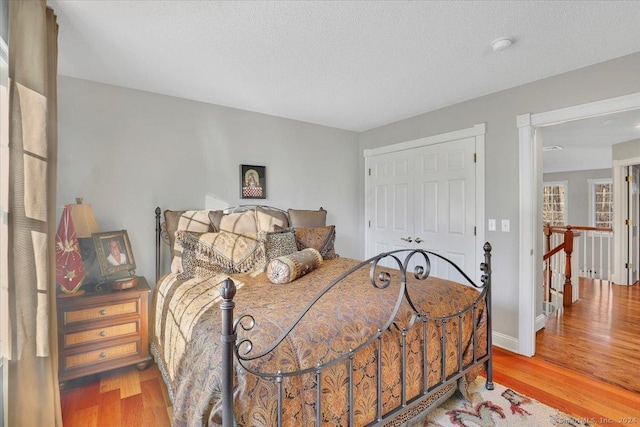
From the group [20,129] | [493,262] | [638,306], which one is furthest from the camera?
[638,306]

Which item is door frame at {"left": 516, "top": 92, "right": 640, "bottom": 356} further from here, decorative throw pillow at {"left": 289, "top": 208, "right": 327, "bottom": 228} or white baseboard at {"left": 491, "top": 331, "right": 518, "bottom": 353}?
decorative throw pillow at {"left": 289, "top": 208, "right": 327, "bottom": 228}

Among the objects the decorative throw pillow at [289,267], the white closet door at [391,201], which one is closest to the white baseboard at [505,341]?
the white closet door at [391,201]

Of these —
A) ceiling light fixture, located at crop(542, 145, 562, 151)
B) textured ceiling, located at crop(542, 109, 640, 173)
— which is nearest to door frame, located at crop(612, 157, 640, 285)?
textured ceiling, located at crop(542, 109, 640, 173)

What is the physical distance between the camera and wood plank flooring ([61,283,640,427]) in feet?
6.15

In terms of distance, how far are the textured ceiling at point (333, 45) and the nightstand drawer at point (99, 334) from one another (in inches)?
76.4

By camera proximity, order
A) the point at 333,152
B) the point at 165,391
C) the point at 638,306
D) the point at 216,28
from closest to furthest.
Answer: the point at 216,28 → the point at 165,391 → the point at 638,306 → the point at 333,152

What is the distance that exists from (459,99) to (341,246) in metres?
2.22

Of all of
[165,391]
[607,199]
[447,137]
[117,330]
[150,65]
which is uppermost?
[150,65]

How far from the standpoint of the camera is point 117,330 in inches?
87.7

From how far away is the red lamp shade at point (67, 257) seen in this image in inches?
82.0

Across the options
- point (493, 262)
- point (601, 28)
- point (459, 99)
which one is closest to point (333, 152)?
point (459, 99)

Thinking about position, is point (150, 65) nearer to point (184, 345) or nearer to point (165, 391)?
point (184, 345)

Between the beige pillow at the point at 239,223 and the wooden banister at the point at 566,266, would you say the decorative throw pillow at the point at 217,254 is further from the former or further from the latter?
the wooden banister at the point at 566,266

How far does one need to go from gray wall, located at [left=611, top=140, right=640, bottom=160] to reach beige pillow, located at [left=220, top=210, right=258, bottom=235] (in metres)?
5.64
